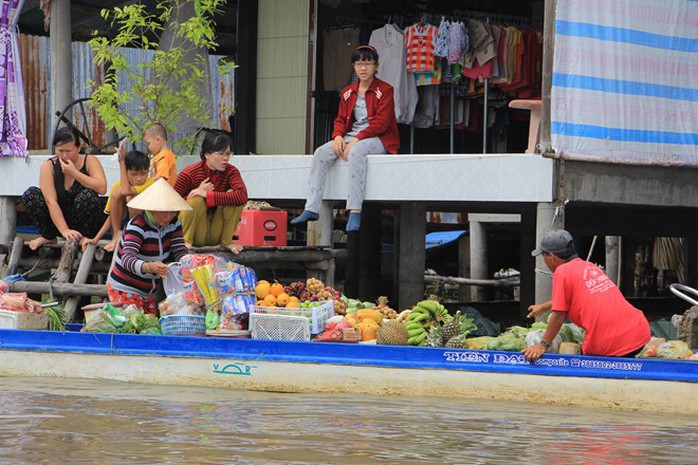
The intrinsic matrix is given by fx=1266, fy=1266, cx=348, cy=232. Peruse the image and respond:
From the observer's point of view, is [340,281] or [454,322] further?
[340,281]

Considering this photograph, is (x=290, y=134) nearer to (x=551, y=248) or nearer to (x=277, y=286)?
(x=277, y=286)

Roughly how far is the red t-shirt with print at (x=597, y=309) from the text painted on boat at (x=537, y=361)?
0.12 metres

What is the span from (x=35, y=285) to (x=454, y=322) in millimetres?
3867

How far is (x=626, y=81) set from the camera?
11.3 metres

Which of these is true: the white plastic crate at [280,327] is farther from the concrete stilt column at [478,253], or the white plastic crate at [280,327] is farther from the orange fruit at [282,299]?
the concrete stilt column at [478,253]

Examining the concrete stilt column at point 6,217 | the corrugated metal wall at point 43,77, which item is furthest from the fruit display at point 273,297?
the corrugated metal wall at point 43,77

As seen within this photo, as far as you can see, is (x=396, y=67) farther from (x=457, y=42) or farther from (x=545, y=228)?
(x=545, y=228)

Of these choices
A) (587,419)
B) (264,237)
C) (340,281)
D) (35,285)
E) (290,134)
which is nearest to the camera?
(587,419)

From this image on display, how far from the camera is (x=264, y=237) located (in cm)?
1203

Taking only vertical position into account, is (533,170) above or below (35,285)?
above

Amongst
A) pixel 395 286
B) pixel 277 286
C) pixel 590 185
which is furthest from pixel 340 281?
pixel 277 286

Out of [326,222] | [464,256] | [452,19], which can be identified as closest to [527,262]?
[452,19]

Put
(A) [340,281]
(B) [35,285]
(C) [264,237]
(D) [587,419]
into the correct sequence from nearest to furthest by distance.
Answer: (D) [587,419], (B) [35,285], (C) [264,237], (A) [340,281]

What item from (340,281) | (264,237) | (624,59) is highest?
(624,59)
